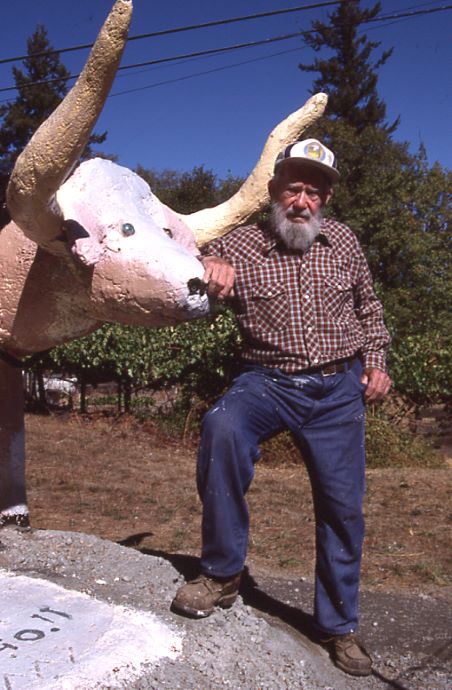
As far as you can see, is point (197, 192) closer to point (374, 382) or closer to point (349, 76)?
point (349, 76)

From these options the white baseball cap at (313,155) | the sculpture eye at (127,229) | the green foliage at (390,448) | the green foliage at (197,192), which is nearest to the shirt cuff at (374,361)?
the white baseball cap at (313,155)

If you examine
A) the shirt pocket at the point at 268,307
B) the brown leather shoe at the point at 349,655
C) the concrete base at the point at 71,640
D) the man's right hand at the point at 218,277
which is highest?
the man's right hand at the point at 218,277

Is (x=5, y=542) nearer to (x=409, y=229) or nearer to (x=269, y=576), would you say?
(x=269, y=576)

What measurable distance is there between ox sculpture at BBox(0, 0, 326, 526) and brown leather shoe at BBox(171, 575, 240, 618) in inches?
41.1

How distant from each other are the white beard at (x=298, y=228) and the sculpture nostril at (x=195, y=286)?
55cm

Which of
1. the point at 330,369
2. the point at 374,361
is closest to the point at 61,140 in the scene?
the point at 330,369

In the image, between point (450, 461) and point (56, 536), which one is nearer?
point (56, 536)

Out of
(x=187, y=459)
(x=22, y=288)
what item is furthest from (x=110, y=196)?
(x=187, y=459)

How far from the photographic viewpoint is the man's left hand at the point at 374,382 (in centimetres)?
321

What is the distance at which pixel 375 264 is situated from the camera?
18.5m

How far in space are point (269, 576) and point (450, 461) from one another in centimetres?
490

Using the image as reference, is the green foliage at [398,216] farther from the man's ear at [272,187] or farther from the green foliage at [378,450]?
the man's ear at [272,187]

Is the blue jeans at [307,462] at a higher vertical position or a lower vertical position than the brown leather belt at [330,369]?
lower

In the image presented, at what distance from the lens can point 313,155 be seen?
3.03m
